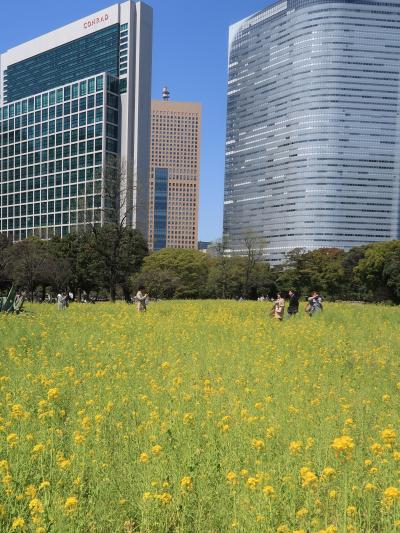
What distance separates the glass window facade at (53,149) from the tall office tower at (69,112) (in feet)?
0.74

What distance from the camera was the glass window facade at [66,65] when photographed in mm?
111438

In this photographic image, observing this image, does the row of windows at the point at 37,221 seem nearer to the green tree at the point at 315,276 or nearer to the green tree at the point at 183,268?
the green tree at the point at 183,268

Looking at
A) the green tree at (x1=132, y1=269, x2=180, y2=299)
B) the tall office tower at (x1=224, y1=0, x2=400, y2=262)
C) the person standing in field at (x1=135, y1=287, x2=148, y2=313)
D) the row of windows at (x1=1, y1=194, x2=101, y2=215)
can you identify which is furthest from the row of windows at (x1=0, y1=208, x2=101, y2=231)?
the person standing in field at (x1=135, y1=287, x2=148, y2=313)

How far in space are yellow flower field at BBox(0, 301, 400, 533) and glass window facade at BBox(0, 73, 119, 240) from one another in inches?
3884

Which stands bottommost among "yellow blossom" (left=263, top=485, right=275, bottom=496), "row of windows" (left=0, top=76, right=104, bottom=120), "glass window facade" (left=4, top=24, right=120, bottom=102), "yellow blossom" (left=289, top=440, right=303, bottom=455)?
"yellow blossom" (left=289, top=440, right=303, bottom=455)

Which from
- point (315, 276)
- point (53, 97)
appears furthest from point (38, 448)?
point (53, 97)

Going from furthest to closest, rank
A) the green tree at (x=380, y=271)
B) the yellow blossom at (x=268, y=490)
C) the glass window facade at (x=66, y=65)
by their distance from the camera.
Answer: the glass window facade at (x=66, y=65), the green tree at (x=380, y=271), the yellow blossom at (x=268, y=490)

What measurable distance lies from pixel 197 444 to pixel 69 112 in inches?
4779

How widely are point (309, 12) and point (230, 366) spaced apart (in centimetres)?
14463

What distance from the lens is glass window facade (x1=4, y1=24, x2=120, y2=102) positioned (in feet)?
366

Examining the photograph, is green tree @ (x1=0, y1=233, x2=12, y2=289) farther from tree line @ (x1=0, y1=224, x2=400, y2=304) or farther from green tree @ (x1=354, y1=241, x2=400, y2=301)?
green tree @ (x1=354, y1=241, x2=400, y2=301)

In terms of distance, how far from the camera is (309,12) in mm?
132375

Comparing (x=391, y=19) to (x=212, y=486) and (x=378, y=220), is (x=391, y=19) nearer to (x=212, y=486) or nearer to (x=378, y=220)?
(x=378, y=220)

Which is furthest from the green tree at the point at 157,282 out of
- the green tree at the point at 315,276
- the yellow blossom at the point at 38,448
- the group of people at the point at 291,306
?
the yellow blossom at the point at 38,448
